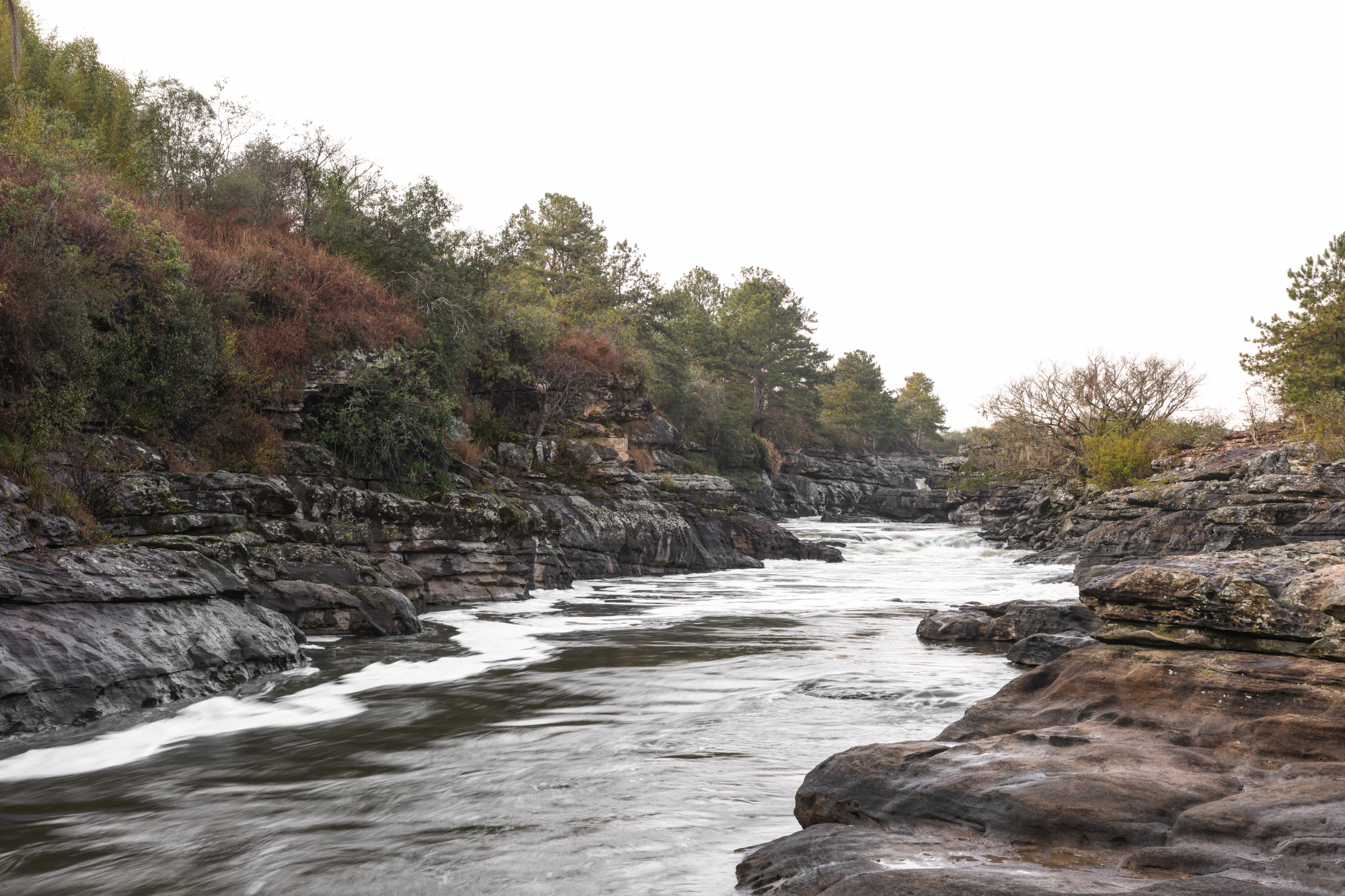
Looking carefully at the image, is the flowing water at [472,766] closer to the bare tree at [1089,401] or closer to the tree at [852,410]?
the bare tree at [1089,401]

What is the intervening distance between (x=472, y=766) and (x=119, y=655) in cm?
359

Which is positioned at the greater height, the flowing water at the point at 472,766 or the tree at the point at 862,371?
the tree at the point at 862,371

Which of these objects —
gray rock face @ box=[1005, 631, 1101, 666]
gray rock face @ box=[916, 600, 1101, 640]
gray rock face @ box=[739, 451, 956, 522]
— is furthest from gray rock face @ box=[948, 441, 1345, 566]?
gray rock face @ box=[739, 451, 956, 522]

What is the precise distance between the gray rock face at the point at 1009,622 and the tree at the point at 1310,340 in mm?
23476

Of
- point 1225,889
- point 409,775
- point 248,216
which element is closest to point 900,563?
point 248,216

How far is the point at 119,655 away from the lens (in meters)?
6.44

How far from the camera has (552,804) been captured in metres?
4.32

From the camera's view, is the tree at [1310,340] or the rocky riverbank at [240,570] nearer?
the rocky riverbank at [240,570]

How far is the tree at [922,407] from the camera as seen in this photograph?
266 ft

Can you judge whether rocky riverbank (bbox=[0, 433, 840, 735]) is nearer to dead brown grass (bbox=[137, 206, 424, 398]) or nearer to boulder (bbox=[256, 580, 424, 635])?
boulder (bbox=[256, 580, 424, 635])

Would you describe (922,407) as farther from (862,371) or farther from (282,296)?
(282,296)

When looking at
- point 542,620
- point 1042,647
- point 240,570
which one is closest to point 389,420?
point 542,620

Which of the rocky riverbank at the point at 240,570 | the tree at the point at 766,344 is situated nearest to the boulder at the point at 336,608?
the rocky riverbank at the point at 240,570

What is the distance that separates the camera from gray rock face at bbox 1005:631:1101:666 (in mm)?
7758
